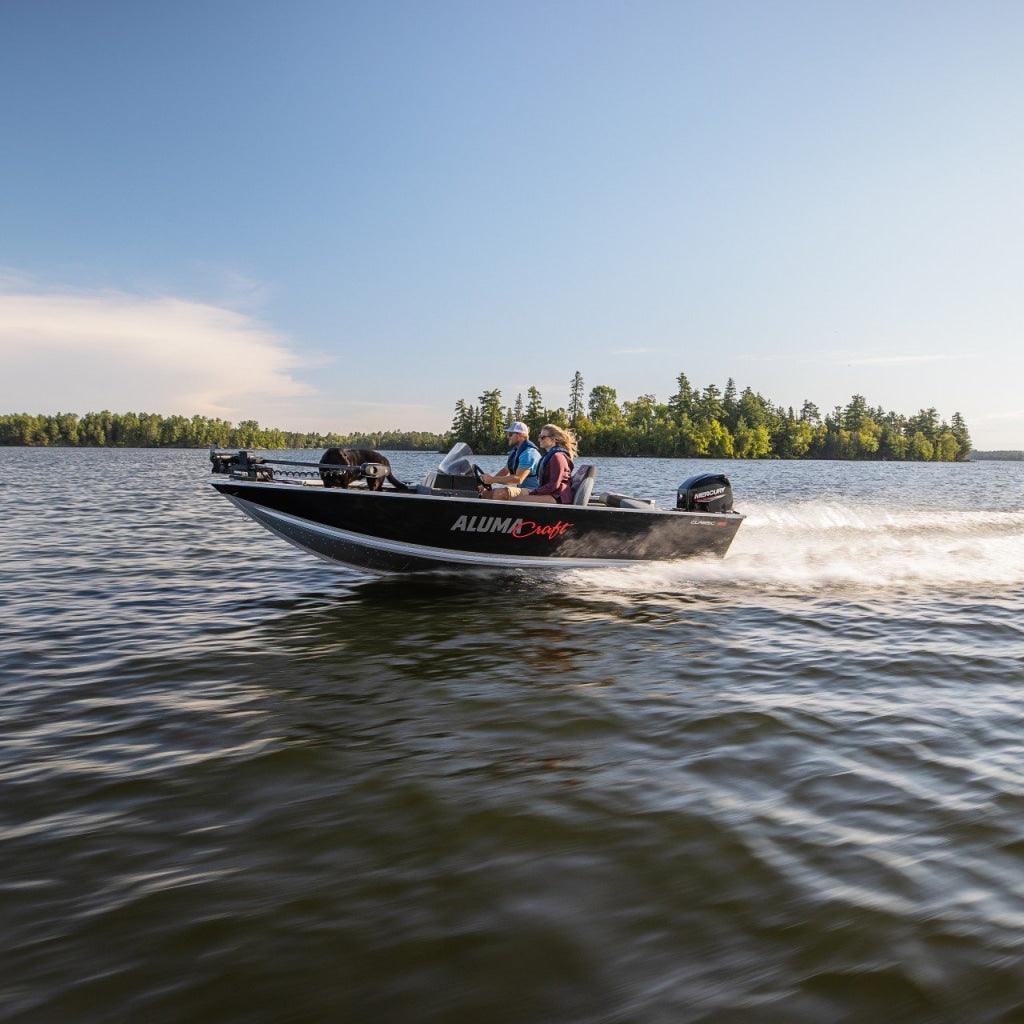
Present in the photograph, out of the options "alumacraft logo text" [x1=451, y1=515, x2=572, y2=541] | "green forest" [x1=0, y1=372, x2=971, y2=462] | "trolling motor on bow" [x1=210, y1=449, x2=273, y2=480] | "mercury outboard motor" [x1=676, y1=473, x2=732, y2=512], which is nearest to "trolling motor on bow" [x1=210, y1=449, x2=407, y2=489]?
"trolling motor on bow" [x1=210, y1=449, x2=273, y2=480]

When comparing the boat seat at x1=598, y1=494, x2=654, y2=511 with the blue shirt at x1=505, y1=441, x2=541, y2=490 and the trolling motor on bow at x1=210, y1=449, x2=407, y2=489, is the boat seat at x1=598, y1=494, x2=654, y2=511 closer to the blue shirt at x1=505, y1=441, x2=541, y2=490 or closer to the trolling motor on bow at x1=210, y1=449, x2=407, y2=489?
the blue shirt at x1=505, y1=441, x2=541, y2=490

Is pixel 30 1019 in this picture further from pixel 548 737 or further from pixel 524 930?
pixel 548 737

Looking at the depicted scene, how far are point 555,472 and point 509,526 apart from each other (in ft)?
3.21

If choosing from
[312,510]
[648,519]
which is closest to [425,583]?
[312,510]

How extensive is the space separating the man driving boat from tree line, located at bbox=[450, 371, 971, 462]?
11304 cm

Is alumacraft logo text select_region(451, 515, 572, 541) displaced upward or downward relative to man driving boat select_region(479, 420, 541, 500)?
downward

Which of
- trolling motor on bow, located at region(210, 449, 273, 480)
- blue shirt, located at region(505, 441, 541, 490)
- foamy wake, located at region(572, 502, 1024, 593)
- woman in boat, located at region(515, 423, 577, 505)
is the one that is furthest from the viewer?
foamy wake, located at region(572, 502, 1024, 593)

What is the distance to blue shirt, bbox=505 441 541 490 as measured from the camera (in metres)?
10.9

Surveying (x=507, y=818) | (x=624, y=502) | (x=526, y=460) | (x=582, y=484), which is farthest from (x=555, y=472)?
(x=507, y=818)

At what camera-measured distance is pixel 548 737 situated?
16.9ft

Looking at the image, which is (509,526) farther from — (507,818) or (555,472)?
(507,818)

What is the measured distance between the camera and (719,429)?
443 feet

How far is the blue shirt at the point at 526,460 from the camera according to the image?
1088 cm

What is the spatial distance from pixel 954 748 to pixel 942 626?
4.03 metres
